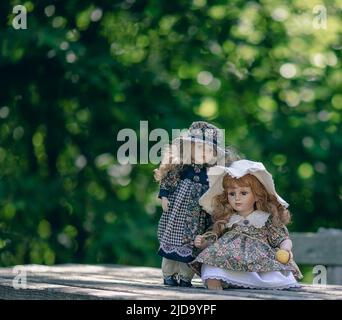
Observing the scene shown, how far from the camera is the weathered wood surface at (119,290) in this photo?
4.42m

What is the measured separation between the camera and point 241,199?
520 cm

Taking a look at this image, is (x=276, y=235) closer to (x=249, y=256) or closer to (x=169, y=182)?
(x=249, y=256)

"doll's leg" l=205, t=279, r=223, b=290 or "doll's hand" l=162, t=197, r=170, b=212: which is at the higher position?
"doll's hand" l=162, t=197, r=170, b=212

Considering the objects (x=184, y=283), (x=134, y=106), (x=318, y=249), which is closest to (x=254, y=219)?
(x=184, y=283)

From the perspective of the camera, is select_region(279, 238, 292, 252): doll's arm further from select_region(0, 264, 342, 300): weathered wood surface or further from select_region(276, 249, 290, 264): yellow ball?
select_region(0, 264, 342, 300): weathered wood surface

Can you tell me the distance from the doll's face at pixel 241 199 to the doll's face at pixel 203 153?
0.71ft

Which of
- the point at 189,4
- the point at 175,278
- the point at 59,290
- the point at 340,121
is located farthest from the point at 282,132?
the point at 59,290

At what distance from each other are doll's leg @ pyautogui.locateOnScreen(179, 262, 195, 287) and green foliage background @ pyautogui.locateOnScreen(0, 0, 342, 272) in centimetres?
420

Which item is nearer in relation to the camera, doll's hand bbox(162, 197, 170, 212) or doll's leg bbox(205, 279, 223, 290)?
doll's leg bbox(205, 279, 223, 290)

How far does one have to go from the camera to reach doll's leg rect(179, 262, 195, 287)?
5316 millimetres

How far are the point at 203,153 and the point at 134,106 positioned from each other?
4462 millimetres

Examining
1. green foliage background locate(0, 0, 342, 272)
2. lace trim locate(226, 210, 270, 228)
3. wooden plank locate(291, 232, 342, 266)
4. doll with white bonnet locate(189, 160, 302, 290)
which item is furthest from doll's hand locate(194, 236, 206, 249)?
green foliage background locate(0, 0, 342, 272)

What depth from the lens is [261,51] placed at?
1041 centimetres
